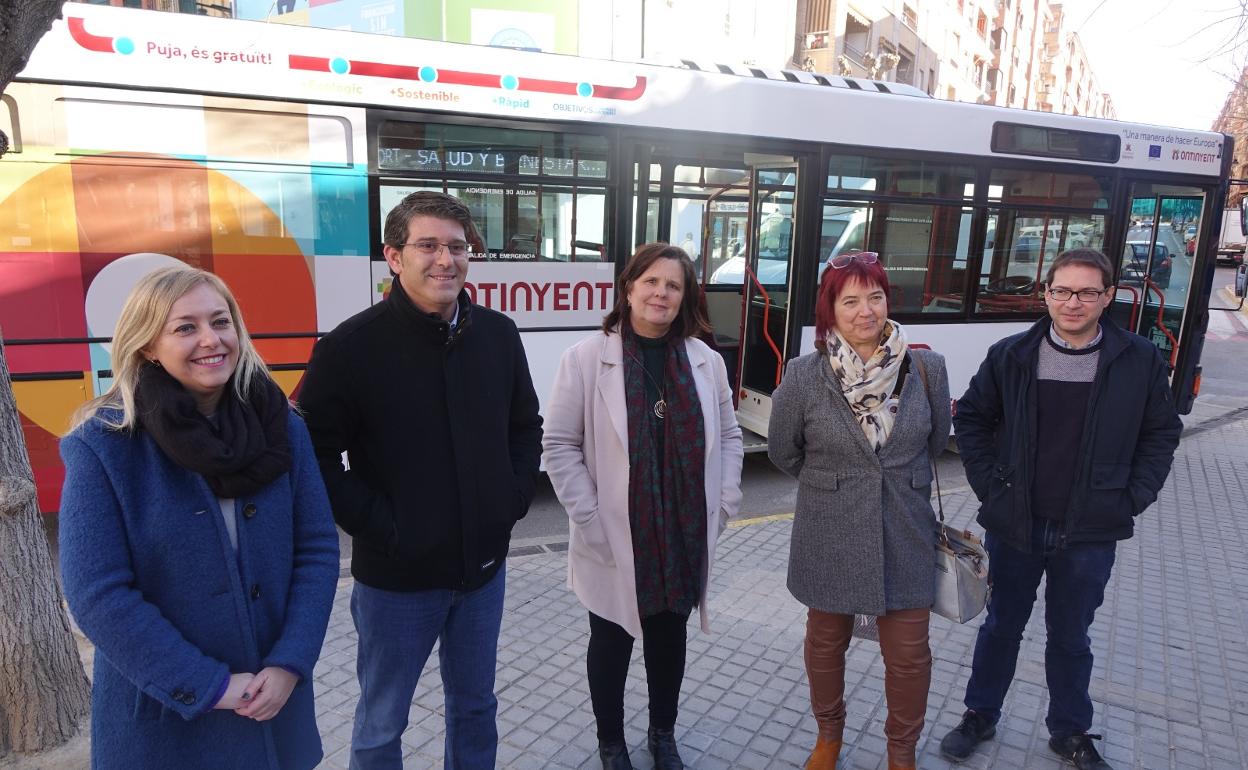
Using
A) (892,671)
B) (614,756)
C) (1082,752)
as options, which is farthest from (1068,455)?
(614,756)

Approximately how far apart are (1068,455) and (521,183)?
3.35 m

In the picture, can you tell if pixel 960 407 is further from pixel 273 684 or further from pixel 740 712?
pixel 273 684

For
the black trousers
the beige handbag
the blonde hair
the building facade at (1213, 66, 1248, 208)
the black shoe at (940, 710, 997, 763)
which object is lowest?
the black shoe at (940, 710, 997, 763)

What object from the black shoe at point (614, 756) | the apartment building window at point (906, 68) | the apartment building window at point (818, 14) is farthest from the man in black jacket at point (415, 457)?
the apartment building window at point (906, 68)

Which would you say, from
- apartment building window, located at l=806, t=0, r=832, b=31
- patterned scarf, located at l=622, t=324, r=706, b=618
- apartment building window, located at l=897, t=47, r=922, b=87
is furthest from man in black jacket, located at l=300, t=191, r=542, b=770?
apartment building window, located at l=897, t=47, r=922, b=87

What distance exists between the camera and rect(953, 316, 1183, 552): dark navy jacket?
2588 millimetres

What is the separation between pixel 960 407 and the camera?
2.95 meters

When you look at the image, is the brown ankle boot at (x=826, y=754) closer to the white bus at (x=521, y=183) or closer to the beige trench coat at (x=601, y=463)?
the beige trench coat at (x=601, y=463)

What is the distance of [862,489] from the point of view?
2.50 meters

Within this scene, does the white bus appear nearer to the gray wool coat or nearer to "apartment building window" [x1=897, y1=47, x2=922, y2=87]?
the gray wool coat

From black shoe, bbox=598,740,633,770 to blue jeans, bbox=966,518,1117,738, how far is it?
1302 mm

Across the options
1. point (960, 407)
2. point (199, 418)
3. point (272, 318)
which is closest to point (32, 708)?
point (199, 418)

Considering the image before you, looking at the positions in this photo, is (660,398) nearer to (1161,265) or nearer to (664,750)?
(664,750)

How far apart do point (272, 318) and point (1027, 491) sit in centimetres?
376
